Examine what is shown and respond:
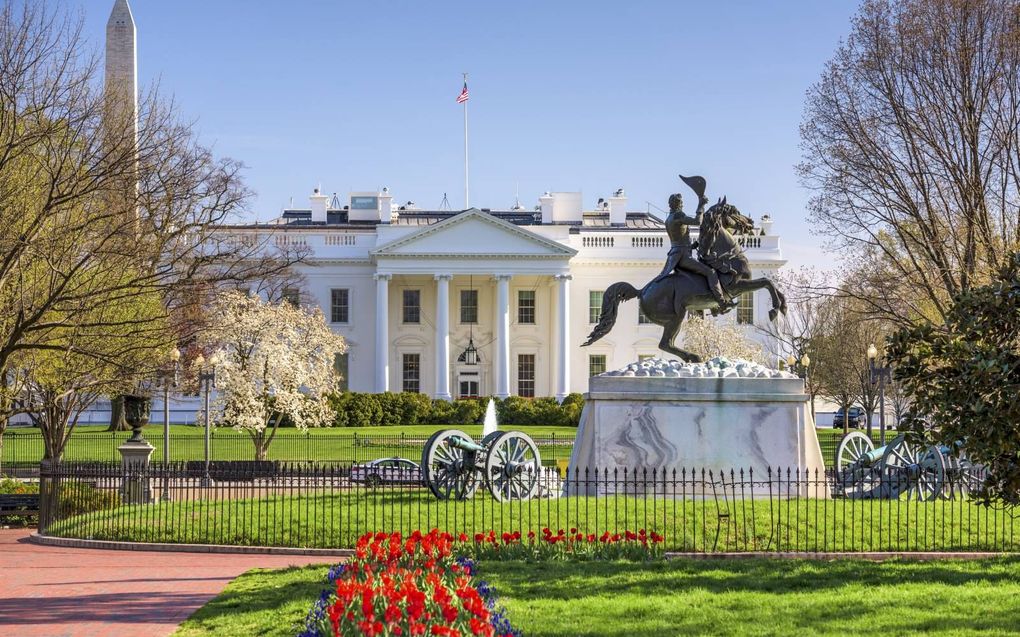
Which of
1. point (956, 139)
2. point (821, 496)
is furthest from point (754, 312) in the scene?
point (821, 496)

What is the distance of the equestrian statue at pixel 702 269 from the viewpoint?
1784 centimetres

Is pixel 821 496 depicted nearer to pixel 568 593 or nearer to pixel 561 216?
pixel 568 593

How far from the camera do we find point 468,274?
63250 mm

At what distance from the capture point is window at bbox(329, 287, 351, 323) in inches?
2564

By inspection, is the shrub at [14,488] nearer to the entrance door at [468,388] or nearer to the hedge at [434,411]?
the hedge at [434,411]

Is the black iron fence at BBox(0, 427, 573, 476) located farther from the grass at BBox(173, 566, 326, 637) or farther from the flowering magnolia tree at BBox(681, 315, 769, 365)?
the grass at BBox(173, 566, 326, 637)

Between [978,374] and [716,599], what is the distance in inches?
113

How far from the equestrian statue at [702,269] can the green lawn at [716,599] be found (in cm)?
615

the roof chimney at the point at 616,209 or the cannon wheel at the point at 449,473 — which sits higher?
the roof chimney at the point at 616,209

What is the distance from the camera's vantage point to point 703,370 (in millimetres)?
17422

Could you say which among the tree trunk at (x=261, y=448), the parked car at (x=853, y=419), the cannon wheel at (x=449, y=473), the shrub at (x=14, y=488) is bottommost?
the parked car at (x=853, y=419)

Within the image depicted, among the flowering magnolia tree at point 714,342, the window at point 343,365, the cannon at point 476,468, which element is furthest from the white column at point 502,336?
the cannon at point 476,468

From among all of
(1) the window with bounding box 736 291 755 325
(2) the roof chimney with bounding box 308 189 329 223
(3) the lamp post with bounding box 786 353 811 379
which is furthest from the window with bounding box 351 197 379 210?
(3) the lamp post with bounding box 786 353 811 379

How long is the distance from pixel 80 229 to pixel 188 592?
24.1 ft
